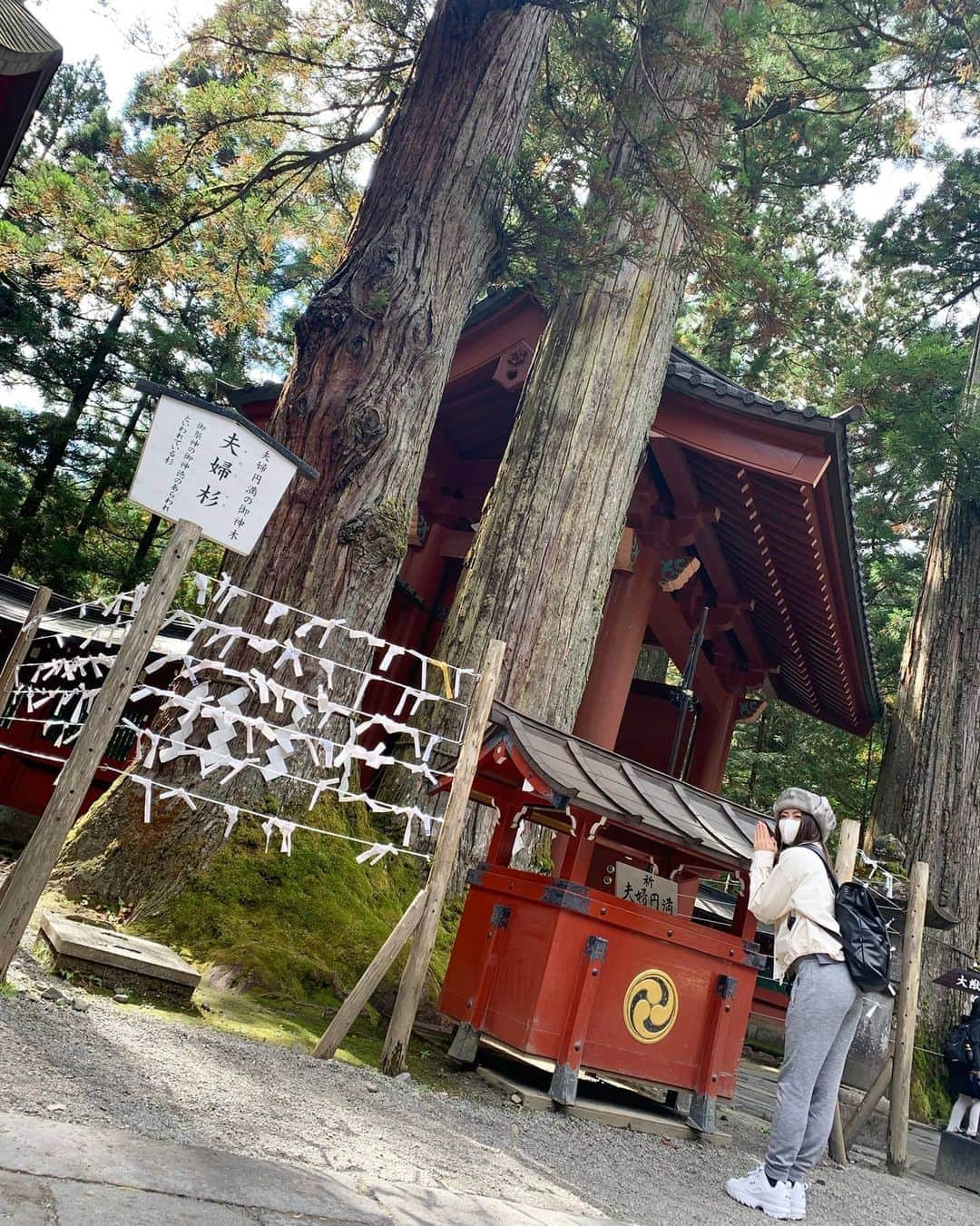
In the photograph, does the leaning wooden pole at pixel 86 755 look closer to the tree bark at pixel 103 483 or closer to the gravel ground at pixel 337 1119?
the gravel ground at pixel 337 1119

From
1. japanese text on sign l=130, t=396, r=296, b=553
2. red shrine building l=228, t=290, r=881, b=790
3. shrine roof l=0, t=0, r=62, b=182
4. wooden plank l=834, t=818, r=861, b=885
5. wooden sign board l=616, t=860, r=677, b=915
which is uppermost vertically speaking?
red shrine building l=228, t=290, r=881, b=790

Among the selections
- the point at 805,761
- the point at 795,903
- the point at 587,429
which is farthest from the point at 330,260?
the point at 805,761

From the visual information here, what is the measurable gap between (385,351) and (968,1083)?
7.15 meters

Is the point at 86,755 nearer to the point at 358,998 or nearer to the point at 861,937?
the point at 358,998

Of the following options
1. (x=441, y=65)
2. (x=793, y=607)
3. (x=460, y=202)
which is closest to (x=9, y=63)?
(x=460, y=202)

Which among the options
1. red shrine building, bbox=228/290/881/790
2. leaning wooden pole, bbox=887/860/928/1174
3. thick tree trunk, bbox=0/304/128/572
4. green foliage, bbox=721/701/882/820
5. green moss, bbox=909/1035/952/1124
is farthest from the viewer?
green foliage, bbox=721/701/882/820

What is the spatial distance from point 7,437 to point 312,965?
47.4 feet

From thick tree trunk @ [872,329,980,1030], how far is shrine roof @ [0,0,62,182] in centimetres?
951

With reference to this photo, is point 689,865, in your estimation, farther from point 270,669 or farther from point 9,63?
point 9,63

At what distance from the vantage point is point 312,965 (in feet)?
15.4

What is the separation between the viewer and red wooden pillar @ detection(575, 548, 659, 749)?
874 centimetres

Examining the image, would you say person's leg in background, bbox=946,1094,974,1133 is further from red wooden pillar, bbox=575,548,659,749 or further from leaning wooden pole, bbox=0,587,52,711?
leaning wooden pole, bbox=0,587,52,711

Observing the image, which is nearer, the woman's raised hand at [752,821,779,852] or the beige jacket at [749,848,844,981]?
the beige jacket at [749,848,844,981]

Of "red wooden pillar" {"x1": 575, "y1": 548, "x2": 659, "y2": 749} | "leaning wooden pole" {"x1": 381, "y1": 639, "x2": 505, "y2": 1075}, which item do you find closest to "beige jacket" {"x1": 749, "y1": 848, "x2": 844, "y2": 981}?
"leaning wooden pole" {"x1": 381, "y1": 639, "x2": 505, "y2": 1075}
